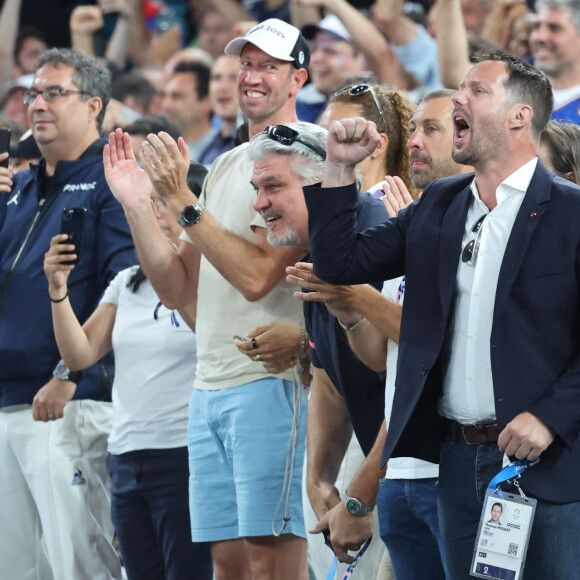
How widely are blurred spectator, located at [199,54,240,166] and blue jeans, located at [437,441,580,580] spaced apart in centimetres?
439

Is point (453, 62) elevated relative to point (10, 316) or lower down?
elevated

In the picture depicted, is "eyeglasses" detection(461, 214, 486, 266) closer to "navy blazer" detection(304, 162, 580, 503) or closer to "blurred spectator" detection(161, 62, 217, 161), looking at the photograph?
"navy blazer" detection(304, 162, 580, 503)

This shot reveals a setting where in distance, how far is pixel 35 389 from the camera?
14.5 ft

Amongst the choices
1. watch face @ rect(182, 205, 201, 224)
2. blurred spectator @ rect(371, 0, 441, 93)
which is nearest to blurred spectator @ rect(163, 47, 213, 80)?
blurred spectator @ rect(371, 0, 441, 93)

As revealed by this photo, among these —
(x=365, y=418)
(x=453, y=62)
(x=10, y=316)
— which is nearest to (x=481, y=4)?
(x=453, y=62)

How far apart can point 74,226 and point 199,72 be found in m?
3.68

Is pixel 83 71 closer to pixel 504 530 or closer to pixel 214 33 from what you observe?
pixel 504 530

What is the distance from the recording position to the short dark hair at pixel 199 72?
7488 millimetres

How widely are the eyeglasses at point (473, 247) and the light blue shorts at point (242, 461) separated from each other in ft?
3.66

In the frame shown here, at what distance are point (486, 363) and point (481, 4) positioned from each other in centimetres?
505

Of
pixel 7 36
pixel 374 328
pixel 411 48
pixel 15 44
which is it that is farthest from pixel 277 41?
pixel 15 44

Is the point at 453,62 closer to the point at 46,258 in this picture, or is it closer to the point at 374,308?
the point at 46,258

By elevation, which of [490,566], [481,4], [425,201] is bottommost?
[490,566]

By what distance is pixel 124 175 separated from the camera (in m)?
3.81
